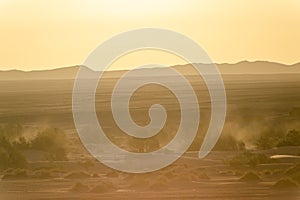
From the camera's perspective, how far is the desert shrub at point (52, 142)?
5.78 ft

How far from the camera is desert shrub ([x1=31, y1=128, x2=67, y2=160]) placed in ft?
5.78

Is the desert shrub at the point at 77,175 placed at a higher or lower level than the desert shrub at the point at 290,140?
lower

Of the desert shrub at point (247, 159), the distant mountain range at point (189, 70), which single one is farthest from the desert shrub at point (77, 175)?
the desert shrub at point (247, 159)

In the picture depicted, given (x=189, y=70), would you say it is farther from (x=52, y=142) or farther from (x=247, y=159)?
(x=52, y=142)

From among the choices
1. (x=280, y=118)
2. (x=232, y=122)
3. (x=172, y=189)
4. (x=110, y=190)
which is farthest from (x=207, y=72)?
(x=110, y=190)

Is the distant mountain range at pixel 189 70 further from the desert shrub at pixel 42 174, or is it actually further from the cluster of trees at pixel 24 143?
the desert shrub at pixel 42 174

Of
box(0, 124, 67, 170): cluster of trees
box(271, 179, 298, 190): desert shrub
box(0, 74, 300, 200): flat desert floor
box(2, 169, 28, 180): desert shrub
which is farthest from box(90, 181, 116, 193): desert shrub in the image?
box(271, 179, 298, 190): desert shrub

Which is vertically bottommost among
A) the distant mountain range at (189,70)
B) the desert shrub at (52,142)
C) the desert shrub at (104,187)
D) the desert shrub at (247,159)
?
the desert shrub at (104,187)

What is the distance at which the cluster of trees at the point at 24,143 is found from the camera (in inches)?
69.5

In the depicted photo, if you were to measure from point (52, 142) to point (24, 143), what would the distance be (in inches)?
4.1

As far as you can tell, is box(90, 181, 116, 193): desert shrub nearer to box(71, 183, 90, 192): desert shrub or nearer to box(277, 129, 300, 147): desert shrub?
box(71, 183, 90, 192): desert shrub

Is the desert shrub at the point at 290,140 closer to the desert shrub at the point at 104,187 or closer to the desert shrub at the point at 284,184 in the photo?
the desert shrub at the point at 284,184

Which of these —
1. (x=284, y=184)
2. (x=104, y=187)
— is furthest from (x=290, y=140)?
(x=104, y=187)

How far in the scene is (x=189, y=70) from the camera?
179 centimetres
